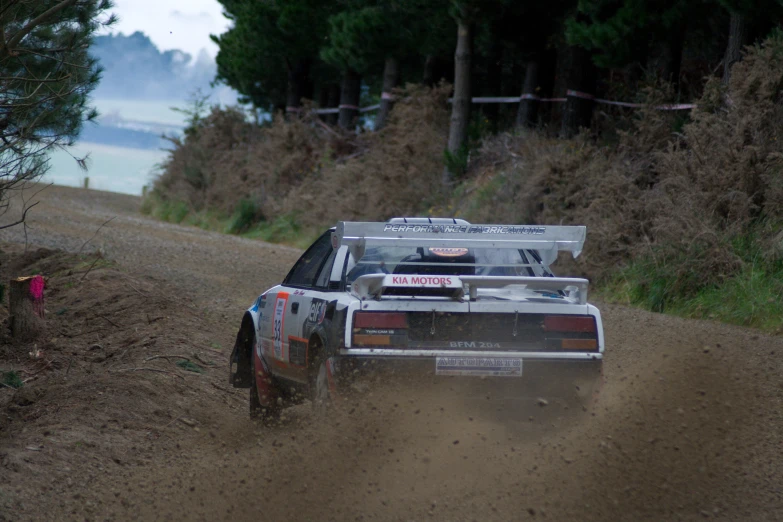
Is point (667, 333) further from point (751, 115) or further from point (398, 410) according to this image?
point (398, 410)

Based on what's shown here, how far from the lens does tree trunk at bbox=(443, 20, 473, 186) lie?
22.4 metres

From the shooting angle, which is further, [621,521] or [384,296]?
[384,296]

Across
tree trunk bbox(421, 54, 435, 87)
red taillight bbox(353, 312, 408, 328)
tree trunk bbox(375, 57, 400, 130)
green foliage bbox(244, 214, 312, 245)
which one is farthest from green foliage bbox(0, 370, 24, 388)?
tree trunk bbox(375, 57, 400, 130)

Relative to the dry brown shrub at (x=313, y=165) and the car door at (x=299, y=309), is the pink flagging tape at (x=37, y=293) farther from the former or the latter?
the dry brown shrub at (x=313, y=165)

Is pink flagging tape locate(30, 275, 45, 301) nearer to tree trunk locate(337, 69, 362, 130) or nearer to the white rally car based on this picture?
the white rally car

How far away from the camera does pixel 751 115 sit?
44.4 feet

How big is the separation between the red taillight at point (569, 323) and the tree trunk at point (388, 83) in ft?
73.4

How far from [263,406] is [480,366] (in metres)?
2.43

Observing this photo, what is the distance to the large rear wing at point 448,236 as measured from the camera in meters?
6.02

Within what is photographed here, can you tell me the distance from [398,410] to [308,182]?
2472 cm

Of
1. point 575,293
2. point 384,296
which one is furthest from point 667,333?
A: point 384,296

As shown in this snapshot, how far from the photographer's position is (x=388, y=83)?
2856cm

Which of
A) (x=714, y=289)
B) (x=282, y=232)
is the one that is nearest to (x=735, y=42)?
(x=714, y=289)

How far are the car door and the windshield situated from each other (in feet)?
0.95
